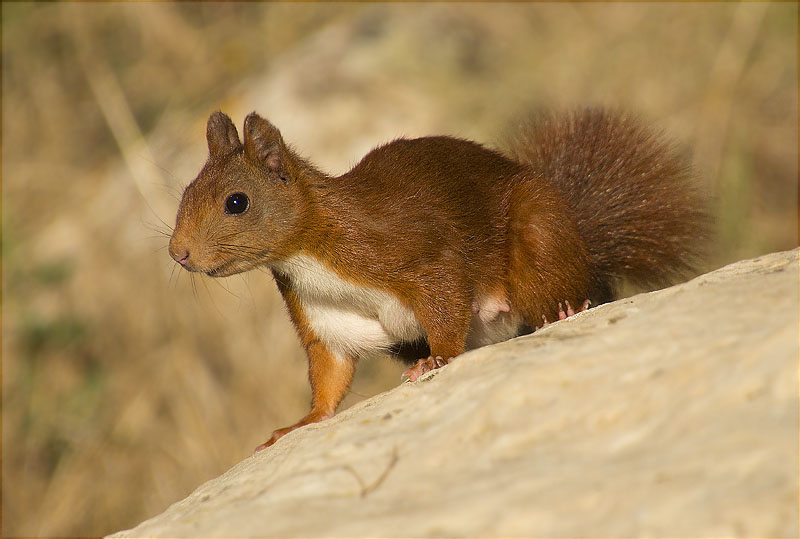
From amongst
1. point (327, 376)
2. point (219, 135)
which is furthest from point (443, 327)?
point (219, 135)

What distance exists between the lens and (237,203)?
11.5 feet

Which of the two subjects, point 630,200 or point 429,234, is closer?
point 429,234

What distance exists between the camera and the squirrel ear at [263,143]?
3.58 meters

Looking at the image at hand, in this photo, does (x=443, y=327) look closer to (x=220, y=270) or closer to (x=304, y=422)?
(x=304, y=422)

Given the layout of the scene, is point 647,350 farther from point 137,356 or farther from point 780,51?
point 780,51

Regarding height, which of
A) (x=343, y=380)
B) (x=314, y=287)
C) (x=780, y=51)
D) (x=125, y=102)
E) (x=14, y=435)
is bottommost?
(x=343, y=380)

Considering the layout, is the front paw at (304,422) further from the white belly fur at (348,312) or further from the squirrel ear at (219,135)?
the squirrel ear at (219,135)

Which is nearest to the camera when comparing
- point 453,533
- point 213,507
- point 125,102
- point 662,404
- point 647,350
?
point 453,533

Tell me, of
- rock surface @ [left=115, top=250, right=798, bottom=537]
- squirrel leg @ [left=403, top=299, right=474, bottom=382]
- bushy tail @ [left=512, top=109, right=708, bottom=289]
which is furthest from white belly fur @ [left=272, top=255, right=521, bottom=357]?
rock surface @ [left=115, top=250, right=798, bottom=537]

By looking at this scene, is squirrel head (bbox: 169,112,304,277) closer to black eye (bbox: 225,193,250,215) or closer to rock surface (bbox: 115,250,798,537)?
black eye (bbox: 225,193,250,215)

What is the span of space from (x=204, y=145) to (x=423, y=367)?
507cm

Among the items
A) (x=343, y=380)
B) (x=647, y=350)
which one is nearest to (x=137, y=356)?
(x=343, y=380)

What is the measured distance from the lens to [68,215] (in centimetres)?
870

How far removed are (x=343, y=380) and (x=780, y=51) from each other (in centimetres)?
598
